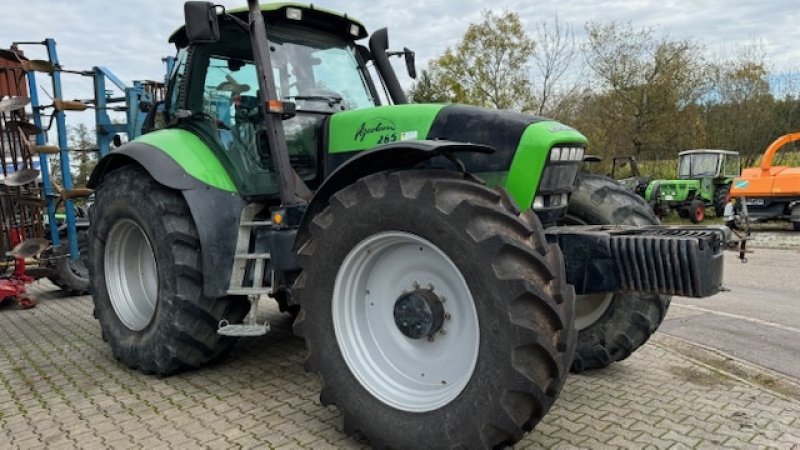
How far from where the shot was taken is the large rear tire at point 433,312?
96.2 inches

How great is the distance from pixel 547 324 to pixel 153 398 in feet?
8.42

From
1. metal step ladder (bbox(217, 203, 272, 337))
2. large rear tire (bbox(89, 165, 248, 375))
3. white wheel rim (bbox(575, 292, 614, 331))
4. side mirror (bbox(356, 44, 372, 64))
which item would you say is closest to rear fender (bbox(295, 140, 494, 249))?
metal step ladder (bbox(217, 203, 272, 337))

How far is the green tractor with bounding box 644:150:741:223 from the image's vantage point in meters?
17.7

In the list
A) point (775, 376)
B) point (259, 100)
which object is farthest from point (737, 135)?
point (259, 100)

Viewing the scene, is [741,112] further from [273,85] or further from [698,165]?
[273,85]

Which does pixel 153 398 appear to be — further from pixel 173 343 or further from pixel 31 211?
pixel 31 211

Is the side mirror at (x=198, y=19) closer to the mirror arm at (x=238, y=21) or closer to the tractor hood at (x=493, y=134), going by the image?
the mirror arm at (x=238, y=21)

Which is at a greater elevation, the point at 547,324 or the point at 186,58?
the point at 186,58

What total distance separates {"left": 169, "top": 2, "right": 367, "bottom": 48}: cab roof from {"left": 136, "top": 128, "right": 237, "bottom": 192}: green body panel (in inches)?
30.9

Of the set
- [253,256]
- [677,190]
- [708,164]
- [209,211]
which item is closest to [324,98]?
[209,211]

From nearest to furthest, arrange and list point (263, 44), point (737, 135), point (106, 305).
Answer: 1. point (263, 44)
2. point (106, 305)
3. point (737, 135)

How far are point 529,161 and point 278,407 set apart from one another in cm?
202

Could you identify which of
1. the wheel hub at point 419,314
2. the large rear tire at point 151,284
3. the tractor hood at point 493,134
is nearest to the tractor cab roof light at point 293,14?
the tractor hood at point 493,134

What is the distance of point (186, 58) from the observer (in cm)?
434
